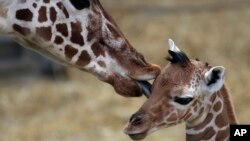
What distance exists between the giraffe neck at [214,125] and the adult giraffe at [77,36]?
41 centimetres

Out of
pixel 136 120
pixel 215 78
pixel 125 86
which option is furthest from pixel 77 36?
pixel 215 78

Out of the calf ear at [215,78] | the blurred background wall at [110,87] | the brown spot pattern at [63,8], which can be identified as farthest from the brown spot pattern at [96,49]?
the blurred background wall at [110,87]

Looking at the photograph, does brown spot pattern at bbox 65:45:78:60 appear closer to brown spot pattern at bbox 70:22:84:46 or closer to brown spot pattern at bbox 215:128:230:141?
brown spot pattern at bbox 70:22:84:46

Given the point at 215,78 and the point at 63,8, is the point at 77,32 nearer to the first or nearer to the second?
the point at 63,8

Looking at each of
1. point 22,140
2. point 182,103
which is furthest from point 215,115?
point 22,140

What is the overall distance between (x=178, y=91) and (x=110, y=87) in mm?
5182

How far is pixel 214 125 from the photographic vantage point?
5.32 metres

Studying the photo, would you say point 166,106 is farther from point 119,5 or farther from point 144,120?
point 119,5

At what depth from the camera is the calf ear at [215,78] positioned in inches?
197

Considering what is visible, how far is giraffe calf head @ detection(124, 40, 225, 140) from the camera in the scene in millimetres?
5031

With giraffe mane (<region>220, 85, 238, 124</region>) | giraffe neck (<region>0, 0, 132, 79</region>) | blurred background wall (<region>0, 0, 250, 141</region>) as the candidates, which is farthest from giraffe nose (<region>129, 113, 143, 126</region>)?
blurred background wall (<region>0, 0, 250, 141</region>)

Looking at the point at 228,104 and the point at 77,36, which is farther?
the point at 228,104

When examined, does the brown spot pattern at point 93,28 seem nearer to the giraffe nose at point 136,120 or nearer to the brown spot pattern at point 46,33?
the brown spot pattern at point 46,33

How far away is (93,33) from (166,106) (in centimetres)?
65
